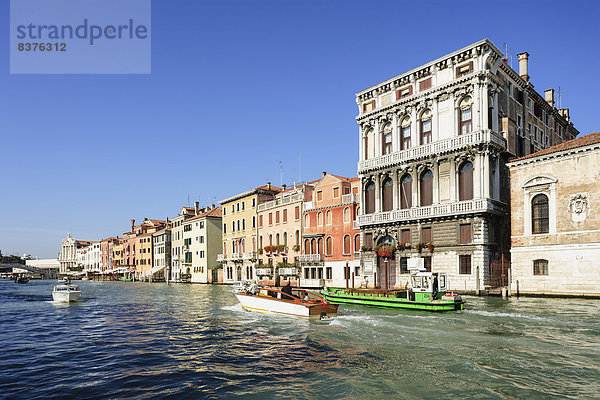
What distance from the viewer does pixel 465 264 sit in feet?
96.4

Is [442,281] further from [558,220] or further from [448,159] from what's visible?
[448,159]

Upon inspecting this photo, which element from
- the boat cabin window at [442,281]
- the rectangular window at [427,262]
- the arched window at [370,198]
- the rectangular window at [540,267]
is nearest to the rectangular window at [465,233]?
the rectangular window at [427,262]

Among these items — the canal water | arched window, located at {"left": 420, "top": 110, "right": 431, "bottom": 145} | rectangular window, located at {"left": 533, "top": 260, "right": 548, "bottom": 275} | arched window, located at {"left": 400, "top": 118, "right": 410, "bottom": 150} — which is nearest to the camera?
the canal water

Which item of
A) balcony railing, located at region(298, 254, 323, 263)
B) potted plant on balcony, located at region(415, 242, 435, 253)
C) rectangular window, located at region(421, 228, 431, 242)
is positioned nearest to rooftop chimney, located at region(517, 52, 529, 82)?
rectangular window, located at region(421, 228, 431, 242)

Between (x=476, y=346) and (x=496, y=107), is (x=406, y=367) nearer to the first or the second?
(x=476, y=346)

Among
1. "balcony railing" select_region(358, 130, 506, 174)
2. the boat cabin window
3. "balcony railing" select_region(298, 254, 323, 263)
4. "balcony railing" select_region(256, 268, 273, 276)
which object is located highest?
"balcony railing" select_region(358, 130, 506, 174)

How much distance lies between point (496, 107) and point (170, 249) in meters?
60.3

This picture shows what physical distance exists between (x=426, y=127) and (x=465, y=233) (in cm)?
822

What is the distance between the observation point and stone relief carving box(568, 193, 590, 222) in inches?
993

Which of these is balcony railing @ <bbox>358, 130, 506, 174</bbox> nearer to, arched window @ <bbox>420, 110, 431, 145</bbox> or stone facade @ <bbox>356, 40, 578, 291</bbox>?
stone facade @ <bbox>356, 40, 578, 291</bbox>

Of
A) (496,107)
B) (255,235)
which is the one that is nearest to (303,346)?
(496,107)

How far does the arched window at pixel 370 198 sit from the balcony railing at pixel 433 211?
763mm

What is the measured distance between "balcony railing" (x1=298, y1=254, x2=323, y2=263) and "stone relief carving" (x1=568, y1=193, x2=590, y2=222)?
20.8 meters

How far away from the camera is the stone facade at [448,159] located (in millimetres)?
28969
